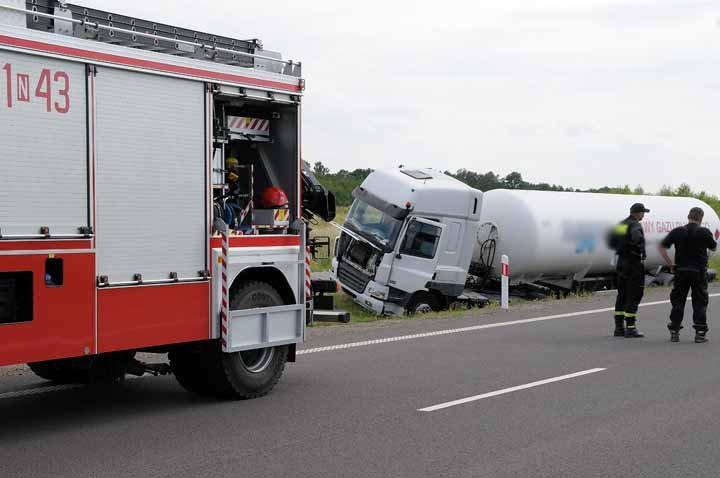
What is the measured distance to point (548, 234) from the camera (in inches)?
930

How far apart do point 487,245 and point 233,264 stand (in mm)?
15237

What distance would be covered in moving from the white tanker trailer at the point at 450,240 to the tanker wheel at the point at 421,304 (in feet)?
0.07

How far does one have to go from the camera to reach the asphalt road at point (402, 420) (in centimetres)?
695

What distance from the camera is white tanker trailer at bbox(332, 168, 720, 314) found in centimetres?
2136

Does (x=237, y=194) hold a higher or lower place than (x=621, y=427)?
higher

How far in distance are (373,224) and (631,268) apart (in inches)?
329

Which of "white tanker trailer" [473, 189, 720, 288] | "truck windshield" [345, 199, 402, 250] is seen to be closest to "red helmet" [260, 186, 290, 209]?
"truck windshield" [345, 199, 402, 250]

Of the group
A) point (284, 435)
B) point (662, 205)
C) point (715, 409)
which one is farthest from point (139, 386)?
point (662, 205)

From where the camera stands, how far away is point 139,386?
10359 millimetres

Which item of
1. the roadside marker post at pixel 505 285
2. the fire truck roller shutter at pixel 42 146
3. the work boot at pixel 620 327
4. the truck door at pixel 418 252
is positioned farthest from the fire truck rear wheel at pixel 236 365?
the truck door at pixel 418 252

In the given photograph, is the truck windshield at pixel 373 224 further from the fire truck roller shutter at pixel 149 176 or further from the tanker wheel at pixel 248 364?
the fire truck roller shutter at pixel 149 176

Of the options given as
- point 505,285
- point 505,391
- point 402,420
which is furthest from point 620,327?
point 402,420

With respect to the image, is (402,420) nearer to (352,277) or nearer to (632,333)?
(632,333)

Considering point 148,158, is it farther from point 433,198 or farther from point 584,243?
point 584,243
